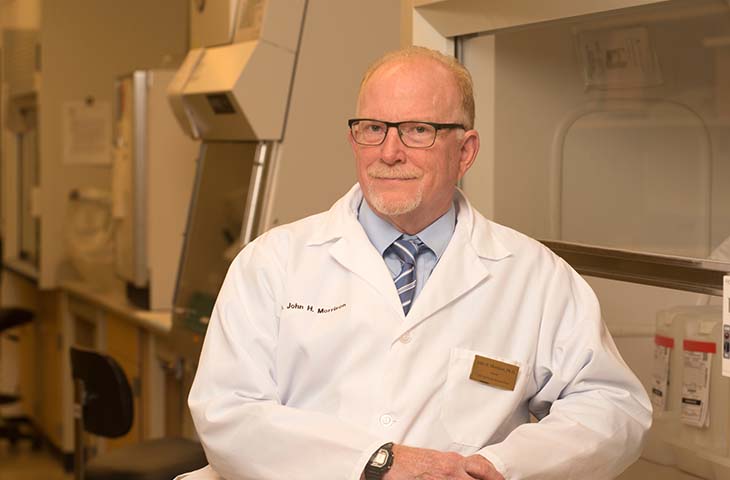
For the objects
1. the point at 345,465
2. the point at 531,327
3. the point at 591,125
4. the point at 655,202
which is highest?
the point at 591,125

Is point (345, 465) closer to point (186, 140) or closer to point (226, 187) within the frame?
point (226, 187)

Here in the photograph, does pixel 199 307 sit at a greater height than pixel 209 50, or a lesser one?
lesser

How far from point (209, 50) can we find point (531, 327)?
1844 mm

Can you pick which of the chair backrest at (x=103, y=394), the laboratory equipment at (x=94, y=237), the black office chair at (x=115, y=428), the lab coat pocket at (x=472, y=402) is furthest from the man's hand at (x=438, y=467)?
the laboratory equipment at (x=94, y=237)

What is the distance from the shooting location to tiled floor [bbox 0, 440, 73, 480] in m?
4.86

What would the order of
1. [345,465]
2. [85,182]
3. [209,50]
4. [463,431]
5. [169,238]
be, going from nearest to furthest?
1. [345,465]
2. [463,431]
3. [209,50]
4. [169,238]
5. [85,182]

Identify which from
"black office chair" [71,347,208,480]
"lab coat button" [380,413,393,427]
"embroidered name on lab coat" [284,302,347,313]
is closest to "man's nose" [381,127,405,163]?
"embroidered name on lab coat" [284,302,347,313]

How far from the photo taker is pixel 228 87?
281cm

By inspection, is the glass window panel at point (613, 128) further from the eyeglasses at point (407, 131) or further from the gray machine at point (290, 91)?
the gray machine at point (290, 91)

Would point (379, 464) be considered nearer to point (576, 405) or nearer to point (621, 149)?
point (576, 405)

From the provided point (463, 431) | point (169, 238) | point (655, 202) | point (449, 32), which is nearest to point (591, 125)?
point (655, 202)

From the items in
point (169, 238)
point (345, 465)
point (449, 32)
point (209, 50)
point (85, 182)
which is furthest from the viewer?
point (85, 182)

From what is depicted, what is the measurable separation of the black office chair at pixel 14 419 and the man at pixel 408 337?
3.42 meters

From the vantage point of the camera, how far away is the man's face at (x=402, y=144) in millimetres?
1606
